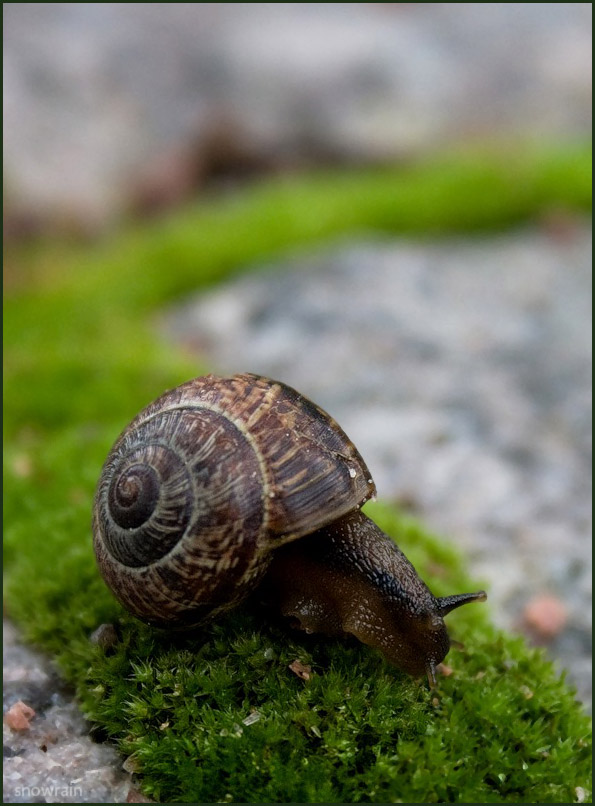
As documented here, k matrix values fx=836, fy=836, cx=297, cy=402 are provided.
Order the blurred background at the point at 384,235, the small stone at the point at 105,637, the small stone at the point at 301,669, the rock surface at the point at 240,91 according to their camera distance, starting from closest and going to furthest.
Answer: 1. the small stone at the point at 301,669
2. the small stone at the point at 105,637
3. the blurred background at the point at 384,235
4. the rock surface at the point at 240,91

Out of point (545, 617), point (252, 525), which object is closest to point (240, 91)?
point (545, 617)

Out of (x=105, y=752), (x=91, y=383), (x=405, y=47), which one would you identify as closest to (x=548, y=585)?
(x=105, y=752)

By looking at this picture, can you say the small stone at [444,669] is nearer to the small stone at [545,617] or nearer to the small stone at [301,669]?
the small stone at [301,669]

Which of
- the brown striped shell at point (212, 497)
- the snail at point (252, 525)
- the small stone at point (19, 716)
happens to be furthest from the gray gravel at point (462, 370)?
the small stone at point (19, 716)

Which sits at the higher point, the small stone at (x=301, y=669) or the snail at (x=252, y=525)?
the snail at (x=252, y=525)

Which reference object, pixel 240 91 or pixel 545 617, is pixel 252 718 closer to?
pixel 545 617

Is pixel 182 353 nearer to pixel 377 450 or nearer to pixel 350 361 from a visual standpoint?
pixel 350 361

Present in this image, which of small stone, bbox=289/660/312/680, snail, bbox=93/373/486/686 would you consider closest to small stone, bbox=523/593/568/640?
snail, bbox=93/373/486/686

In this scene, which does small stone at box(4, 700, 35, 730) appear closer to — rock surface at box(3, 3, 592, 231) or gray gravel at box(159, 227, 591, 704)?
gray gravel at box(159, 227, 591, 704)
